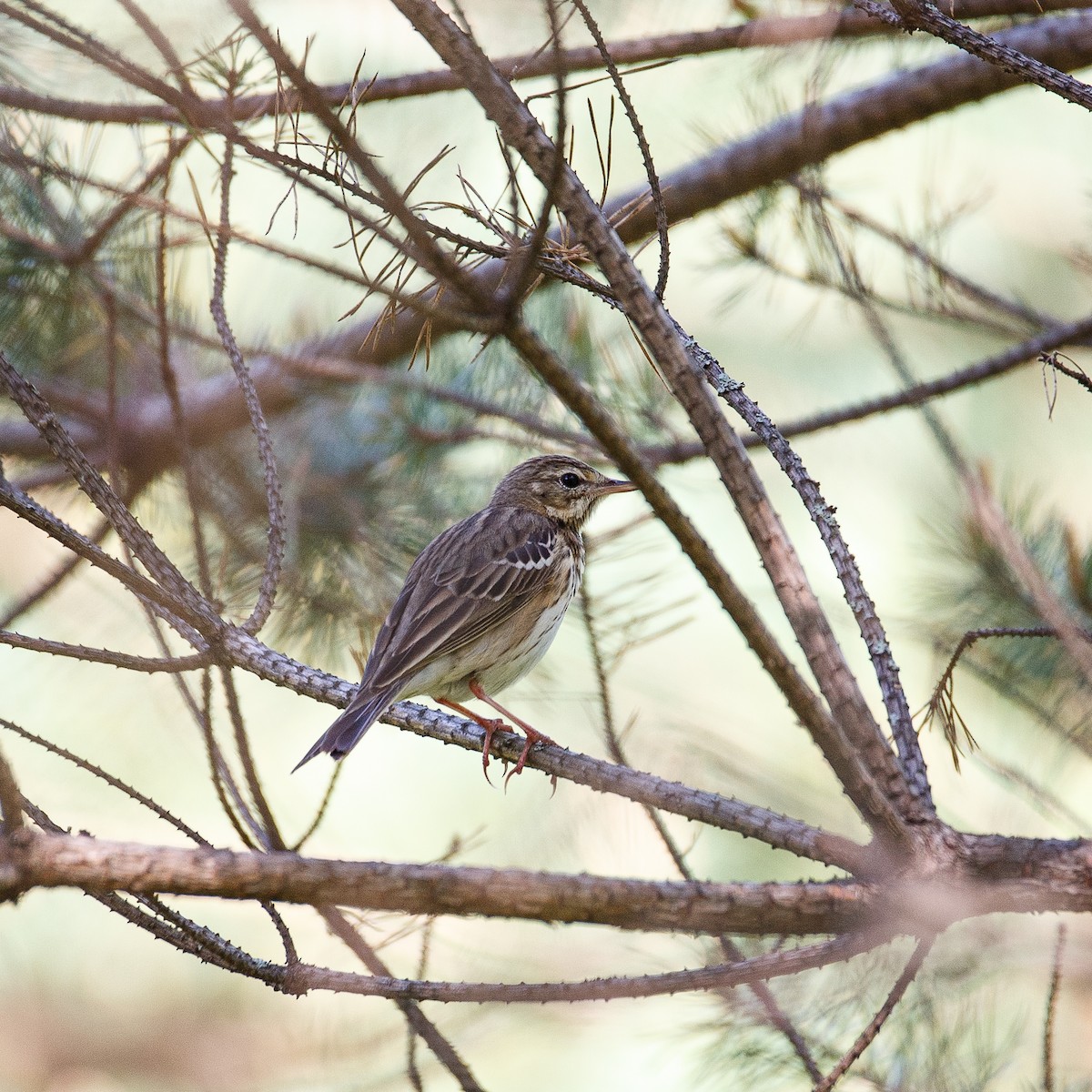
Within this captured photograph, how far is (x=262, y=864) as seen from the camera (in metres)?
1.68

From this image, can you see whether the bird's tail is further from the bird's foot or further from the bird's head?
the bird's head

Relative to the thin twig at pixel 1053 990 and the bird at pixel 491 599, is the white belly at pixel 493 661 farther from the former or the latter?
the thin twig at pixel 1053 990

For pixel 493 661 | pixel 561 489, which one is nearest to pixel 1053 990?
pixel 493 661

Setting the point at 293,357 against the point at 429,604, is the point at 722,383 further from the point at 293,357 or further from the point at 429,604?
the point at 293,357

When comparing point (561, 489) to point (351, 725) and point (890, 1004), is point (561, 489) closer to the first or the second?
point (351, 725)

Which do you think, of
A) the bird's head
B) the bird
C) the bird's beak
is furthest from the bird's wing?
the bird's beak

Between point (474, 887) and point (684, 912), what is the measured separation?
0.33 m

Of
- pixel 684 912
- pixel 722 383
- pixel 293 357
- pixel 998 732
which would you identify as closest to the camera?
pixel 684 912

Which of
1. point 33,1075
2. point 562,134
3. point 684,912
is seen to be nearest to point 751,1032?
point 684,912

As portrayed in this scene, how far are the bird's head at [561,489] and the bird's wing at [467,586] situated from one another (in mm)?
121

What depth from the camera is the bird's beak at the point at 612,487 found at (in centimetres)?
509

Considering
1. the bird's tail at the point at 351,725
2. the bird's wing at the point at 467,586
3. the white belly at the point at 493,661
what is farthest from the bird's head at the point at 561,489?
the bird's tail at the point at 351,725

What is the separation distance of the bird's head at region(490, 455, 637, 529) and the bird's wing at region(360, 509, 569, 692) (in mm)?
121

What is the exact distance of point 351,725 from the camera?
364 cm
